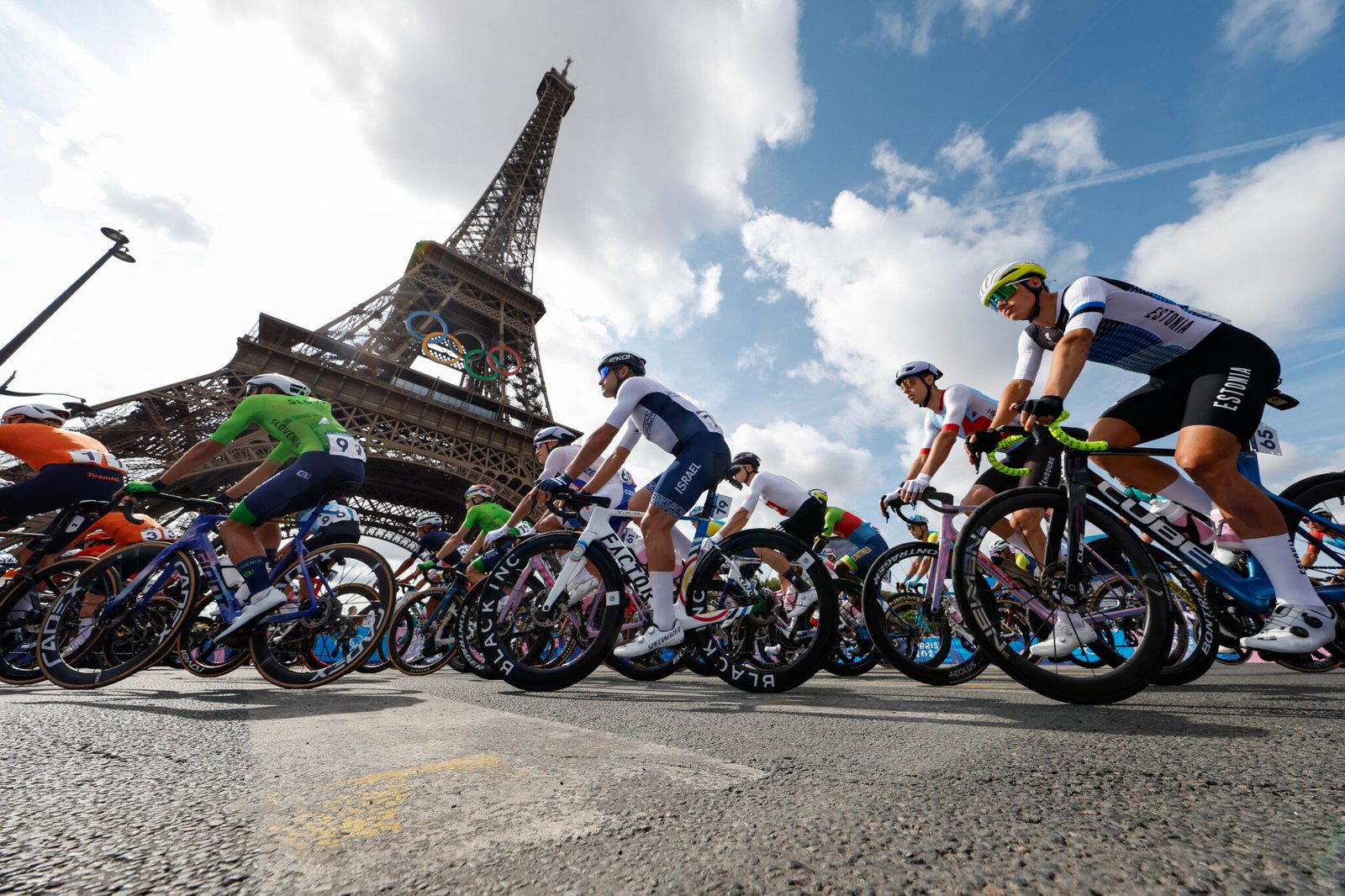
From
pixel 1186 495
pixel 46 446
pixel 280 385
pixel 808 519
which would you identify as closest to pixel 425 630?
pixel 280 385

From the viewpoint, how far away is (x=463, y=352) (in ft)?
99.5

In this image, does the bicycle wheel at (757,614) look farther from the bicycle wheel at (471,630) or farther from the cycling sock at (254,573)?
the cycling sock at (254,573)

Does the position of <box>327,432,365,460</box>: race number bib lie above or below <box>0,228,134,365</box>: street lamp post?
below

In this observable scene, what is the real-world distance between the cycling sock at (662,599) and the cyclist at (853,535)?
255 centimetres

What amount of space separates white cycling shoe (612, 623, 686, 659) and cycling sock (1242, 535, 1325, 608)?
101 inches

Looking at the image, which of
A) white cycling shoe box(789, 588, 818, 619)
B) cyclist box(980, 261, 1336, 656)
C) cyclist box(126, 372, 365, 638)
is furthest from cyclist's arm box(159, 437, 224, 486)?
cyclist box(980, 261, 1336, 656)

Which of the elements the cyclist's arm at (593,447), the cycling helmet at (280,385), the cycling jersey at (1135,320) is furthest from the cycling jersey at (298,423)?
the cycling jersey at (1135,320)

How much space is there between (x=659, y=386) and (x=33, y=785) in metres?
2.96

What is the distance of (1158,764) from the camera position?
1188 millimetres

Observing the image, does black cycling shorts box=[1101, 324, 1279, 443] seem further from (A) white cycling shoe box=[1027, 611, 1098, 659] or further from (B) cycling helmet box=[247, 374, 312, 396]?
(B) cycling helmet box=[247, 374, 312, 396]

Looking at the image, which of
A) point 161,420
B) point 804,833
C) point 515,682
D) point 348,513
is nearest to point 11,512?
point 348,513

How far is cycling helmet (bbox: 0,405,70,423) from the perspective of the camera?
489 cm

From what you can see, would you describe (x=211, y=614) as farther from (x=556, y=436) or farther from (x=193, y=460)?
(x=556, y=436)

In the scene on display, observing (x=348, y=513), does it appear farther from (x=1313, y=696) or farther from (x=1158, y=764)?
(x=1313, y=696)
